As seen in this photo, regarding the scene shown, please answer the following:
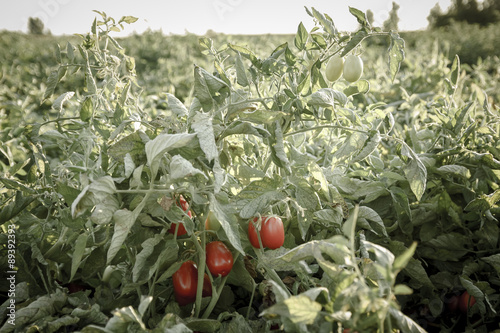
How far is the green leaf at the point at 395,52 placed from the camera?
31.0 inches

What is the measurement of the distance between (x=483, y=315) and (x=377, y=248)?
621mm

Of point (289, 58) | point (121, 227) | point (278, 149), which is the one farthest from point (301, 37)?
point (121, 227)

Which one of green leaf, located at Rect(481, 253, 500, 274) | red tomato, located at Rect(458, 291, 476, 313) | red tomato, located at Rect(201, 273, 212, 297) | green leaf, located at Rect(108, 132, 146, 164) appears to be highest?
green leaf, located at Rect(108, 132, 146, 164)

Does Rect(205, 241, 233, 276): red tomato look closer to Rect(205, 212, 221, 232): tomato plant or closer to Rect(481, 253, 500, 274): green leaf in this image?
Rect(205, 212, 221, 232): tomato plant

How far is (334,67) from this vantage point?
86cm

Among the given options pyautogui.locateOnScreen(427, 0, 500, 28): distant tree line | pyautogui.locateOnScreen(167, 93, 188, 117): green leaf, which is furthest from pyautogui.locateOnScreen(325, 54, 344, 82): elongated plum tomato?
pyautogui.locateOnScreen(427, 0, 500, 28): distant tree line

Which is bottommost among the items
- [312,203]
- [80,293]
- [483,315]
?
[483,315]

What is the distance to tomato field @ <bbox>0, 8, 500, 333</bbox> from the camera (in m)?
0.61

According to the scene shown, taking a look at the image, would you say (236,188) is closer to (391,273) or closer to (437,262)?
(391,273)

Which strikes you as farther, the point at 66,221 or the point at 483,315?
the point at 483,315

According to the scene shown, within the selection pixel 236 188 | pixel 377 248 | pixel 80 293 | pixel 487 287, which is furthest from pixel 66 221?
pixel 487 287

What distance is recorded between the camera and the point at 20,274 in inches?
35.7

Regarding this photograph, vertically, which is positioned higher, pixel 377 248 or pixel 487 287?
pixel 377 248

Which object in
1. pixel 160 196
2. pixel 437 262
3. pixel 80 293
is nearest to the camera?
pixel 160 196
